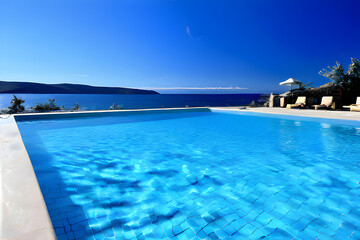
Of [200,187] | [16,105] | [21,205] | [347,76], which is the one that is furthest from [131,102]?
[21,205]

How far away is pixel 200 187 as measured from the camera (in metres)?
2.54

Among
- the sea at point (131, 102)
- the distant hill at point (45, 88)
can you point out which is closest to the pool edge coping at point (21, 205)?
the sea at point (131, 102)

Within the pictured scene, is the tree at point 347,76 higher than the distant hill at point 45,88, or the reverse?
the distant hill at point 45,88

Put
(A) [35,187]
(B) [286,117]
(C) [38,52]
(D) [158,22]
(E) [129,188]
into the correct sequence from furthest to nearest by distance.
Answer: (C) [38,52]
(D) [158,22]
(B) [286,117]
(E) [129,188]
(A) [35,187]

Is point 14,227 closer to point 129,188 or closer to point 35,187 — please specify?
point 35,187

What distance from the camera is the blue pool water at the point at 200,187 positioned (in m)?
1.76

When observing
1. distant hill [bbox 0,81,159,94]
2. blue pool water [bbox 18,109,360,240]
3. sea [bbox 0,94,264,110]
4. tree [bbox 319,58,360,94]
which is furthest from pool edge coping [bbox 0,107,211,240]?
distant hill [bbox 0,81,159,94]

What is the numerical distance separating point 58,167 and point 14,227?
2.20 meters

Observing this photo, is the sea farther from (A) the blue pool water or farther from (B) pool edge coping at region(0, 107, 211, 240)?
(B) pool edge coping at region(0, 107, 211, 240)

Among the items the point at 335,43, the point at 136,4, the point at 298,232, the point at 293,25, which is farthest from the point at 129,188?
the point at 335,43

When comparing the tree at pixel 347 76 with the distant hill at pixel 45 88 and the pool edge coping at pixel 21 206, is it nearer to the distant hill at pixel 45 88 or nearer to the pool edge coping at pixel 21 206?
the pool edge coping at pixel 21 206

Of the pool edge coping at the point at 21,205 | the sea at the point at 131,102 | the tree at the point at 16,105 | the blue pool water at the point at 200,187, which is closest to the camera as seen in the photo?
the pool edge coping at the point at 21,205

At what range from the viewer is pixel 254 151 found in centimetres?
409

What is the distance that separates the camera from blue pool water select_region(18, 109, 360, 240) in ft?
5.78
